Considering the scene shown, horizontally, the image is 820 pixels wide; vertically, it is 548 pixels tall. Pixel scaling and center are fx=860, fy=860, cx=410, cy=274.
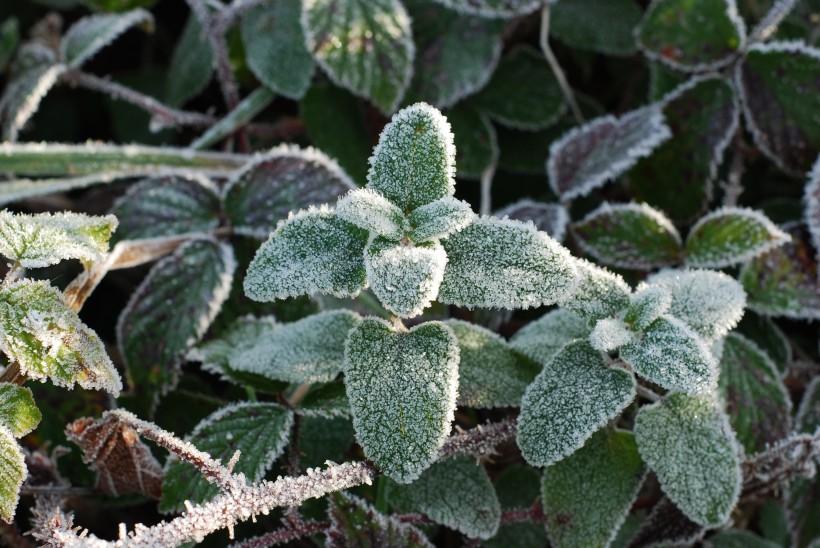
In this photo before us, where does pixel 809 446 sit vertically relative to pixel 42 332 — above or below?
below

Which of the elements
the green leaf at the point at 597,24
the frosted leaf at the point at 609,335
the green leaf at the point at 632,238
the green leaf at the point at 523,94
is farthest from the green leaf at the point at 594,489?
the green leaf at the point at 597,24

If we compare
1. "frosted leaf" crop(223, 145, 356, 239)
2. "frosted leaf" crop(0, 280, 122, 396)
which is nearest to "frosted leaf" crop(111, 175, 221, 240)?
"frosted leaf" crop(223, 145, 356, 239)

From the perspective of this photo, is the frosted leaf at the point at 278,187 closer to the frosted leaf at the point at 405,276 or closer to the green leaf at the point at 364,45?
the green leaf at the point at 364,45

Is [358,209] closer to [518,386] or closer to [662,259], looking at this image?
[518,386]

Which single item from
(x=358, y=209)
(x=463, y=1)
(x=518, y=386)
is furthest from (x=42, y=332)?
(x=463, y=1)

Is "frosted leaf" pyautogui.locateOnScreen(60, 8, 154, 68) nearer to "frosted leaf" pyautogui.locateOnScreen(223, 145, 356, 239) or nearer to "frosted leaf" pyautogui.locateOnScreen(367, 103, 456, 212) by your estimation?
"frosted leaf" pyautogui.locateOnScreen(223, 145, 356, 239)

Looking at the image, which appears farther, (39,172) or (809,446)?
(39,172)
